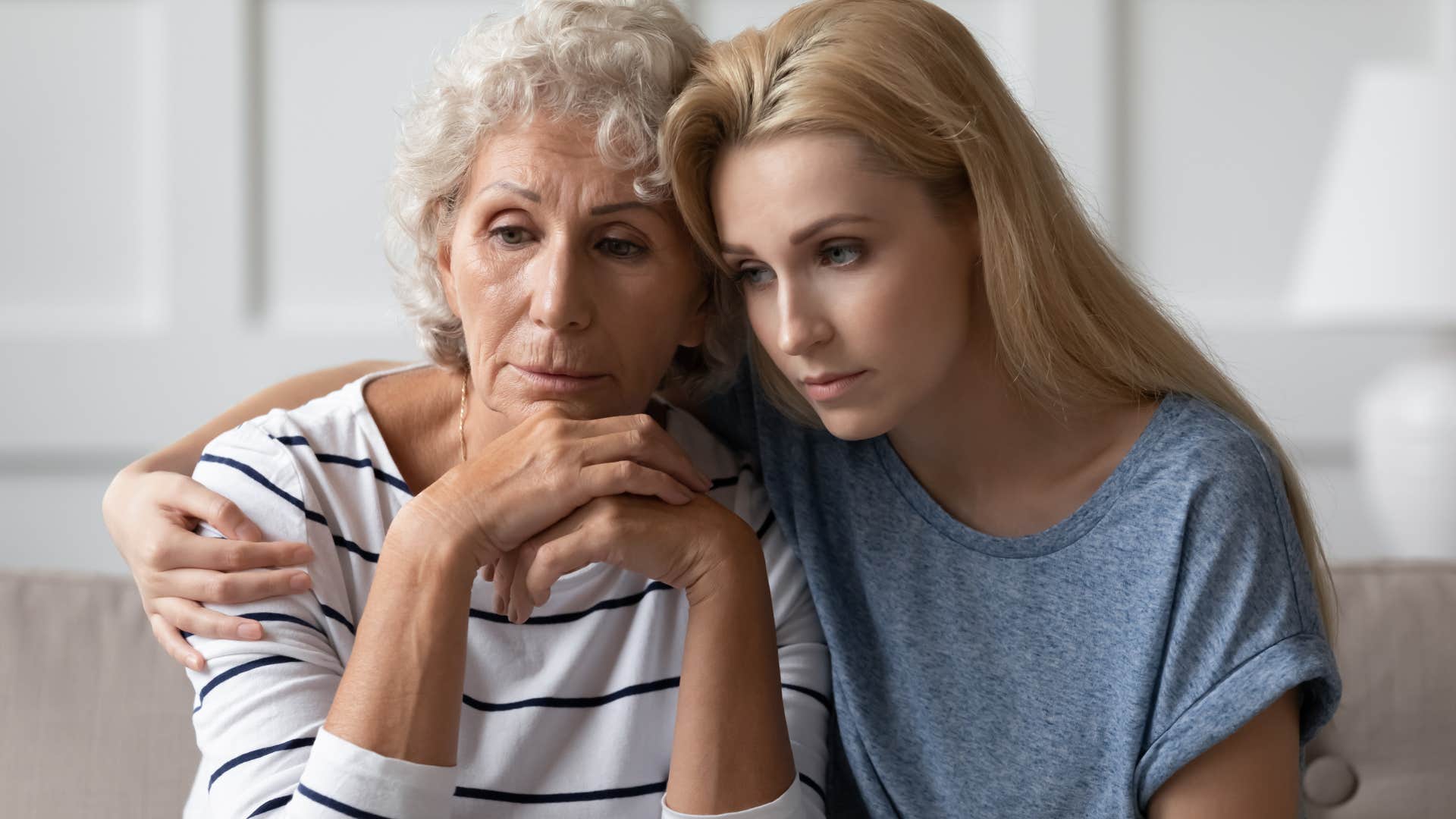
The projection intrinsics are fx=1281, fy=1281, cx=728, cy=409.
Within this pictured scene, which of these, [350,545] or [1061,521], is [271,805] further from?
[1061,521]

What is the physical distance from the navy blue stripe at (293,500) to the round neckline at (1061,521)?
58 centimetres

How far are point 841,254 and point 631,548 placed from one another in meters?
0.34

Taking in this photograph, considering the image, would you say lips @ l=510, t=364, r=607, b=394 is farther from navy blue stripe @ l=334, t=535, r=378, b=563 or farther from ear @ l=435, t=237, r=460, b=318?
navy blue stripe @ l=334, t=535, r=378, b=563

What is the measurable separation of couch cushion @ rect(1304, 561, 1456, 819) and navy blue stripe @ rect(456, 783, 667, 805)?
2.72 feet

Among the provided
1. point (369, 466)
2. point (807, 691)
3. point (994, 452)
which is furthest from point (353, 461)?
point (994, 452)

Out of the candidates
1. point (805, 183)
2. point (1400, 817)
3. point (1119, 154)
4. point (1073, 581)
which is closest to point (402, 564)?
point (805, 183)

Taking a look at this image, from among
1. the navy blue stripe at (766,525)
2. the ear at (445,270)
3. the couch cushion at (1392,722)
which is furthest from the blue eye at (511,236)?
the couch cushion at (1392,722)

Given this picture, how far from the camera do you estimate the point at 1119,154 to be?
103 inches

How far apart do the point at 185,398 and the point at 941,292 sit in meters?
1.86

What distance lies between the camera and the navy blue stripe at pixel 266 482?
1280mm

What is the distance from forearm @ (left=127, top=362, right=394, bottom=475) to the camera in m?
1.43

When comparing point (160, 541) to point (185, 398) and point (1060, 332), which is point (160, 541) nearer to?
point (1060, 332)

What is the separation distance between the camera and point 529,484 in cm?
121

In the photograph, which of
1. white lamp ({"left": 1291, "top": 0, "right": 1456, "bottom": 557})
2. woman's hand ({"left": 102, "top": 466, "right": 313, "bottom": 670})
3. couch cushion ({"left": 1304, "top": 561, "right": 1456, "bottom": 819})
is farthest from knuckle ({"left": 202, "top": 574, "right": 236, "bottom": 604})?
white lamp ({"left": 1291, "top": 0, "right": 1456, "bottom": 557})
